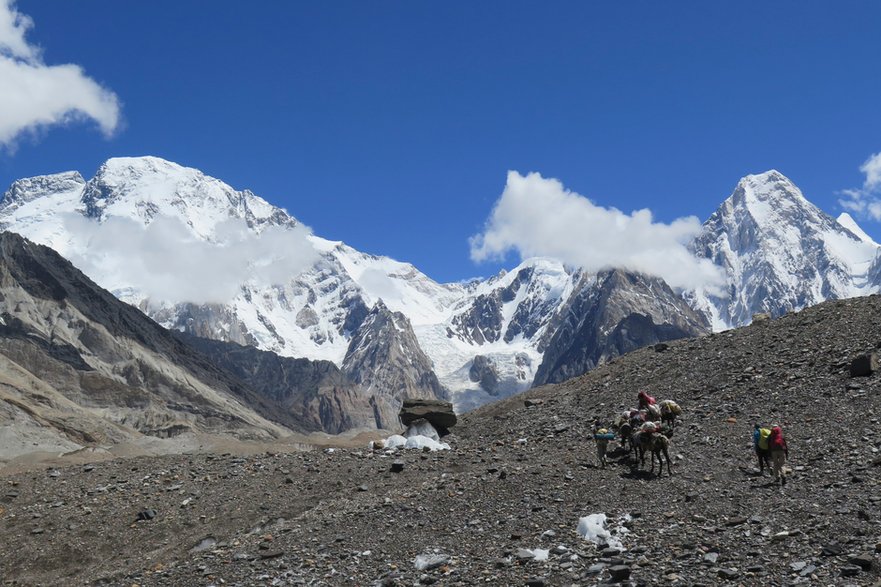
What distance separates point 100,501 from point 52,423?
13757 centimetres

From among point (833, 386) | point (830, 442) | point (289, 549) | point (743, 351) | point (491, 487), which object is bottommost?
point (289, 549)

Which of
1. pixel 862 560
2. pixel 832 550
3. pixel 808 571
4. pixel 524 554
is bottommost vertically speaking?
pixel 524 554

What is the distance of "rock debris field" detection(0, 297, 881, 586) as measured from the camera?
2067cm

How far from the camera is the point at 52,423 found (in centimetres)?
15550

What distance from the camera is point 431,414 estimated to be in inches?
1690

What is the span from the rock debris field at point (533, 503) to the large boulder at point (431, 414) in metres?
1.09

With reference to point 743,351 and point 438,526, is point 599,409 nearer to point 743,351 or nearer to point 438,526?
point 743,351

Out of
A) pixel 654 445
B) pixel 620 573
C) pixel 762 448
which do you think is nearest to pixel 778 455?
pixel 762 448

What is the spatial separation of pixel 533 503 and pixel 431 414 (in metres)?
17.5

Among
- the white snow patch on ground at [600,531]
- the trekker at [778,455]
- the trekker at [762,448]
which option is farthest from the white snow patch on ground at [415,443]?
the trekker at [778,455]

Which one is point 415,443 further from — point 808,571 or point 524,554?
point 808,571

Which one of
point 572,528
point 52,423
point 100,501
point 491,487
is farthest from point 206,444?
point 52,423

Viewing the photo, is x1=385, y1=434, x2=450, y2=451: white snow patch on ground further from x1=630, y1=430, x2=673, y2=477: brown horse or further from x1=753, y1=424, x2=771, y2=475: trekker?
x1=753, y1=424, x2=771, y2=475: trekker

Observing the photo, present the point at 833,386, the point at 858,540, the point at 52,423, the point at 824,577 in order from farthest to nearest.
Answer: the point at 52,423
the point at 833,386
the point at 858,540
the point at 824,577
